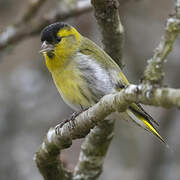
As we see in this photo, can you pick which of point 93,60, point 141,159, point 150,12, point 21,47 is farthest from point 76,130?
point 21,47

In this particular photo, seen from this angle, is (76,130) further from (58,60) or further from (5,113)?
(5,113)

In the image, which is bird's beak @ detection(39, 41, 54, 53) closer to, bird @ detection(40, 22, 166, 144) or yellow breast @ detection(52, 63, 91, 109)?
bird @ detection(40, 22, 166, 144)

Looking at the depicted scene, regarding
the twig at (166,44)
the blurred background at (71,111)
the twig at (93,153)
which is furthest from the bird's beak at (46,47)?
the blurred background at (71,111)

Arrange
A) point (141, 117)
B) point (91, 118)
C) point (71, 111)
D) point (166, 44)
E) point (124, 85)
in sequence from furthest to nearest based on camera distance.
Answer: point (71, 111) < point (141, 117) < point (124, 85) < point (91, 118) < point (166, 44)

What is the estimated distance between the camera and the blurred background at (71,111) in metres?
5.30

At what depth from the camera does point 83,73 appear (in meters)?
3.35

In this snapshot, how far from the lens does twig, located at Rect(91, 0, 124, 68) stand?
282 cm

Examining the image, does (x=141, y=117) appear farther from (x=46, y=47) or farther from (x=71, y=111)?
(x=71, y=111)

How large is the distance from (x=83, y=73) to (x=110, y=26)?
45cm

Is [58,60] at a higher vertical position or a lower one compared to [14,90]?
higher

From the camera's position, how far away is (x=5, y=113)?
578 centimetres

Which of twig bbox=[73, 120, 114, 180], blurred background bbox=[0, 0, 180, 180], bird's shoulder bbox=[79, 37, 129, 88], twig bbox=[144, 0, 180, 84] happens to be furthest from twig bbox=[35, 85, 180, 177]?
blurred background bbox=[0, 0, 180, 180]

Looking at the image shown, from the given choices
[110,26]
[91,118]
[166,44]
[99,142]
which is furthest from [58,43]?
[166,44]

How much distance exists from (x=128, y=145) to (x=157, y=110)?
642 mm
